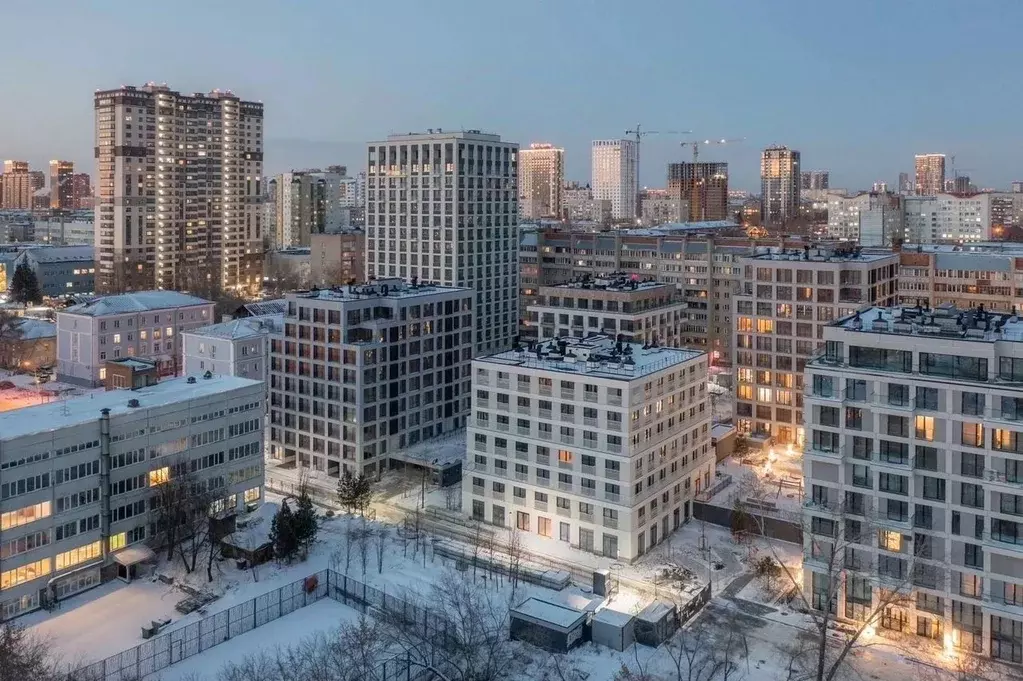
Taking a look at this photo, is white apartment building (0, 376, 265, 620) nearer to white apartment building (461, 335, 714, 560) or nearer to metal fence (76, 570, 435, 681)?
metal fence (76, 570, 435, 681)

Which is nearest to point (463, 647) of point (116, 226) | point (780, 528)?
point (780, 528)

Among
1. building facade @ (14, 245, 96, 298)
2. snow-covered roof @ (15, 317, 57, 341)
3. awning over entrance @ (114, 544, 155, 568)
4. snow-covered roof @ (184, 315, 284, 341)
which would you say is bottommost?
awning over entrance @ (114, 544, 155, 568)

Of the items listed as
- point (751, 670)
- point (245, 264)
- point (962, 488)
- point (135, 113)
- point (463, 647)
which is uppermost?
point (135, 113)

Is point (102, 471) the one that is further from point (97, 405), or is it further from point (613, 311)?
point (613, 311)

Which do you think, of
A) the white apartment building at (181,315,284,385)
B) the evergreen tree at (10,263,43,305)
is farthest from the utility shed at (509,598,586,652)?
the evergreen tree at (10,263,43,305)

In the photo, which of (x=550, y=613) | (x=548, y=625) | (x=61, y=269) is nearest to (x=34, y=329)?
(x=61, y=269)

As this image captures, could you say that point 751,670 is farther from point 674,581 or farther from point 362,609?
point 362,609
